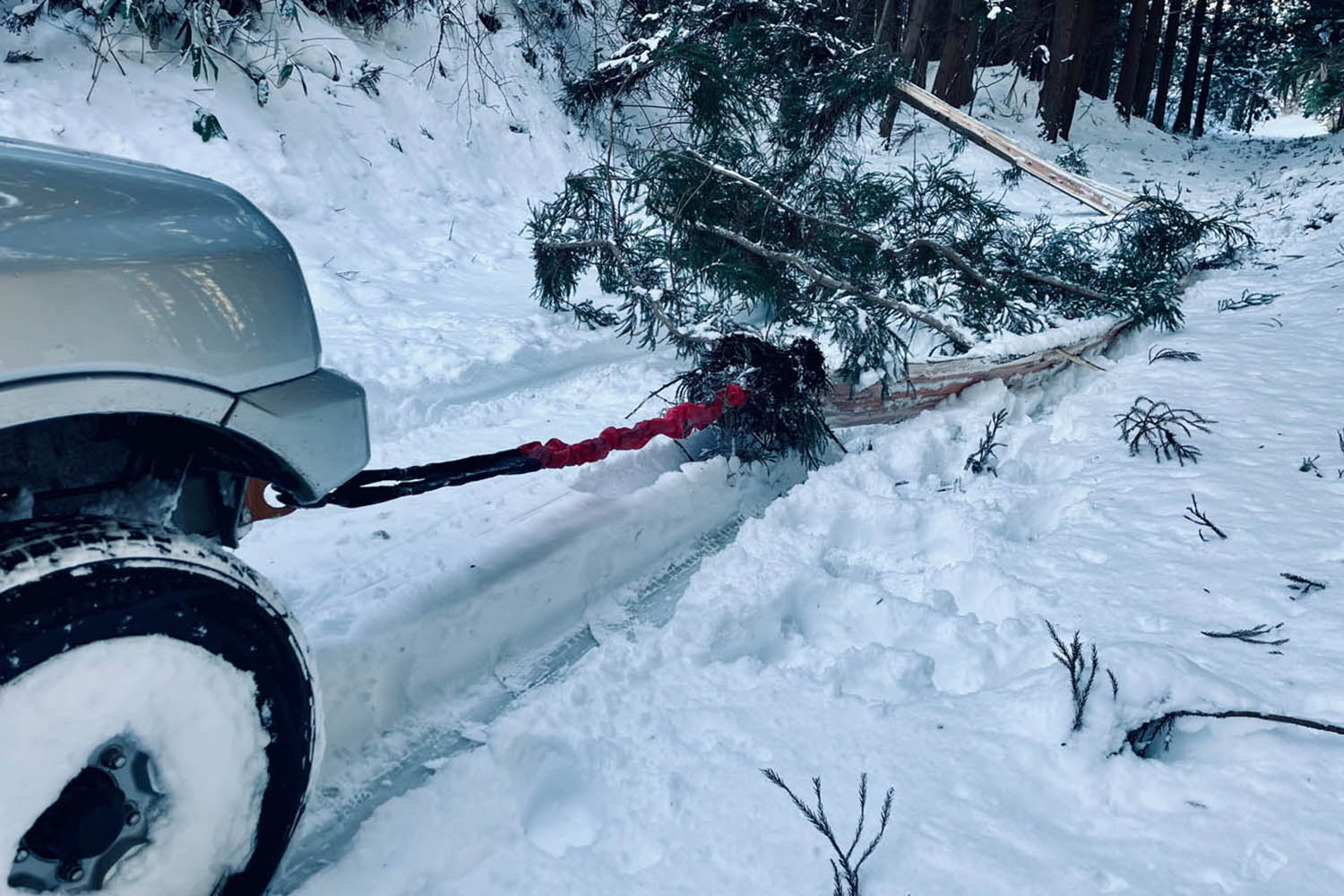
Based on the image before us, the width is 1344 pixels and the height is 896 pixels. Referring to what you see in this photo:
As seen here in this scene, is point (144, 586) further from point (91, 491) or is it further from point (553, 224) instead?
point (553, 224)

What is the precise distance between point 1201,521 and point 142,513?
9.86 ft

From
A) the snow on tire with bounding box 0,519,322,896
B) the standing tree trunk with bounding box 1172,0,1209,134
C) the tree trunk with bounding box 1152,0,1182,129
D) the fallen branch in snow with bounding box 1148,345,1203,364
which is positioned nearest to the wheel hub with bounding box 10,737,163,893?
the snow on tire with bounding box 0,519,322,896

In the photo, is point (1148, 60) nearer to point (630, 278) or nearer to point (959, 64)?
point (959, 64)

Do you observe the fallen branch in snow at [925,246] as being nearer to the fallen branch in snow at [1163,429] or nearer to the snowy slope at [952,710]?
the fallen branch in snow at [1163,429]

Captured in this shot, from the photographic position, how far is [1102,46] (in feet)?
80.3

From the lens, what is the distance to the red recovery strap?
285 cm

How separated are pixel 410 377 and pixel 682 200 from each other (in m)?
1.72

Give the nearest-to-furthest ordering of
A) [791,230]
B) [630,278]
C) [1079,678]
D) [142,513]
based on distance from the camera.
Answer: [142,513], [1079,678], [630,278], [791,230]

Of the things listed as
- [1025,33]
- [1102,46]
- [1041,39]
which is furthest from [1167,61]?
[1025,33]

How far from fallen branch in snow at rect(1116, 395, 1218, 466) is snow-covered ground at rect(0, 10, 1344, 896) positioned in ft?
0.32

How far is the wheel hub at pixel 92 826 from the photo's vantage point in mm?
1177

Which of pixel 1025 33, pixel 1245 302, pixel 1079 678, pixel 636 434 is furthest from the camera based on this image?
pixel 1025 33

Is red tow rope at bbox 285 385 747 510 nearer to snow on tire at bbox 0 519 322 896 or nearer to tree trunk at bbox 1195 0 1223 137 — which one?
snow on tire at bbox 0 519 322 896

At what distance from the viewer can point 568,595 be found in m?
2.68
